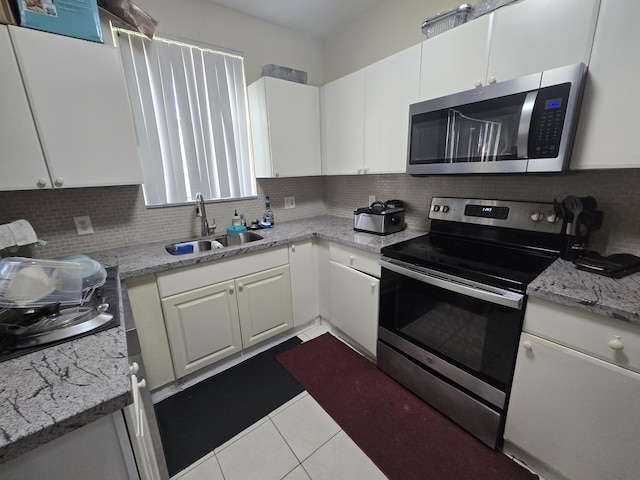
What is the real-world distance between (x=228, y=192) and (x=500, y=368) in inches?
85.1

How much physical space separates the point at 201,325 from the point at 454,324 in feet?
5.01

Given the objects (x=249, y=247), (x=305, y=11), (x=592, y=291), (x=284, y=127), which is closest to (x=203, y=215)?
(x=249, y=247)

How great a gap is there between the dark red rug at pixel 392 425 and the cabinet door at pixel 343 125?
1.49 m

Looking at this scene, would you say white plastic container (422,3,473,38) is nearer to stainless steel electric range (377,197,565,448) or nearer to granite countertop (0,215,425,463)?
stainless steel electric range (377,197,565,448)

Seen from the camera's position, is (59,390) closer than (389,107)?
Yes

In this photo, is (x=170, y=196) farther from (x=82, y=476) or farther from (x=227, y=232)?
(x=82, y=476)

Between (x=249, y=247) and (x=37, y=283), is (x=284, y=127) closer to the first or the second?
(x=249, y=247)

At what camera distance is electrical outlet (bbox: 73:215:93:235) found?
1.70 m

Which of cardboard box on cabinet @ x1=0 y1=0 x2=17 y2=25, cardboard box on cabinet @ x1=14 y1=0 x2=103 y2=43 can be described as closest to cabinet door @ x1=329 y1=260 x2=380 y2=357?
cardboard box on cabinet @ x1=14 y1=0 x2=103 y2=43

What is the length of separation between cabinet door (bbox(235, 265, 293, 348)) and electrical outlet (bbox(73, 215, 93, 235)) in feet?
3.27

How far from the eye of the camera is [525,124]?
1.17m

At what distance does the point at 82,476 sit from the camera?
625 mm

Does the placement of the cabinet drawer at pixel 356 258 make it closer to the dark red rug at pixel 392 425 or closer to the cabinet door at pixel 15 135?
the dark red rug at pixel 392 425

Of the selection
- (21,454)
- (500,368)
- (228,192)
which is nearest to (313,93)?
(228,192)
